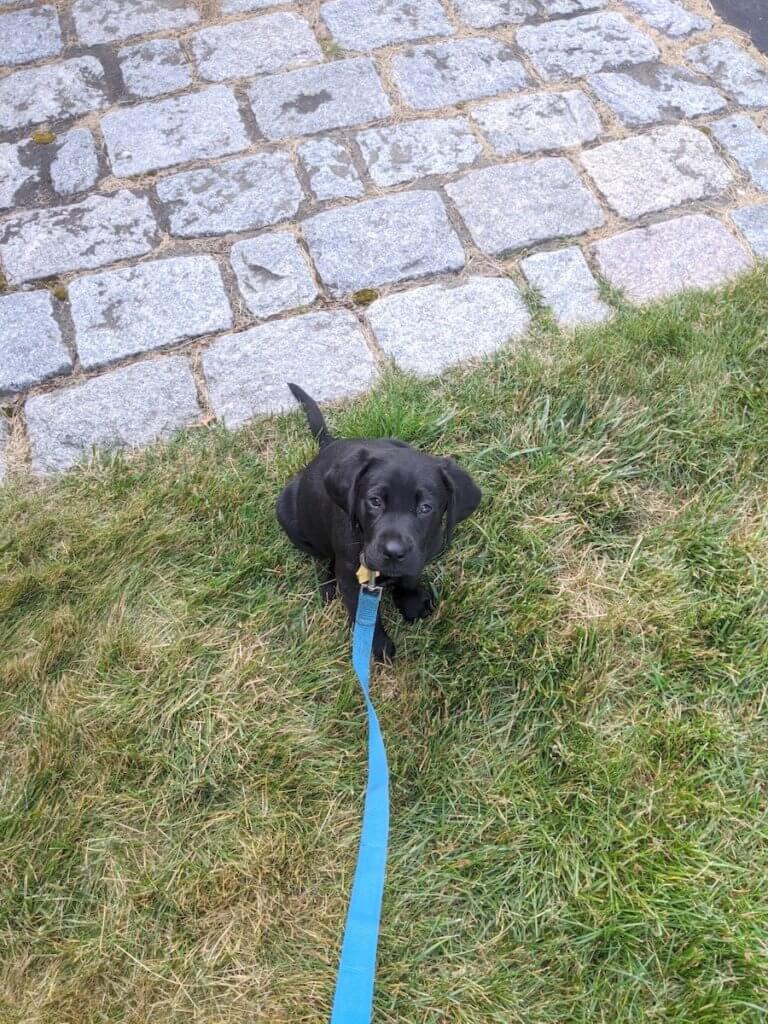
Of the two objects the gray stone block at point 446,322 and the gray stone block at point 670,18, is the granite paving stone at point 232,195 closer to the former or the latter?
the gray stone block at point 446,322

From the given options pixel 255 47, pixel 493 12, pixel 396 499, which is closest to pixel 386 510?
pixel 396 499

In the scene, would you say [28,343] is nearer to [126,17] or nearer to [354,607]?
[354,607]

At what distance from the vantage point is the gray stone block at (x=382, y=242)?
3.66 meters

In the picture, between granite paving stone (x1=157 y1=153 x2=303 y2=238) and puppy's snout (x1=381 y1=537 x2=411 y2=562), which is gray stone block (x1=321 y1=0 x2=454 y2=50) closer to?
granite paving stone (x1=157 y1=153 x2=303 y2=238)

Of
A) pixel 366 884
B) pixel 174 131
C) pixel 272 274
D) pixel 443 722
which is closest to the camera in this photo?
pixel 366 884

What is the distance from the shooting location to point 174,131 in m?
4.09

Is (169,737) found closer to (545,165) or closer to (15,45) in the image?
(545,165)

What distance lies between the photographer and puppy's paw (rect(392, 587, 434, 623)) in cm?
277

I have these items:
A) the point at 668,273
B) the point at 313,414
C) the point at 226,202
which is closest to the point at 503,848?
the point at 313,414

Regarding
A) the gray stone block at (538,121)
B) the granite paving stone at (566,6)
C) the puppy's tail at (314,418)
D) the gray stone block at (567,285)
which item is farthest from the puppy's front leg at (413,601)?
the granite paving stone at (566,6)

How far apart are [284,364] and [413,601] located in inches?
46.6

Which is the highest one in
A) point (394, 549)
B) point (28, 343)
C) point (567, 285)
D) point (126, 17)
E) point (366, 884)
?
point (126, 17)

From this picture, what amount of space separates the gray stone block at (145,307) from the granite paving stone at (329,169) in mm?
642

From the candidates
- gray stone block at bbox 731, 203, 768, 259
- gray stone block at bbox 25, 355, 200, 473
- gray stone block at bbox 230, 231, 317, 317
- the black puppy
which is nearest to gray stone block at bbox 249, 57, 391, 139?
gray stone block at bbox 230, 231, 317, 317
